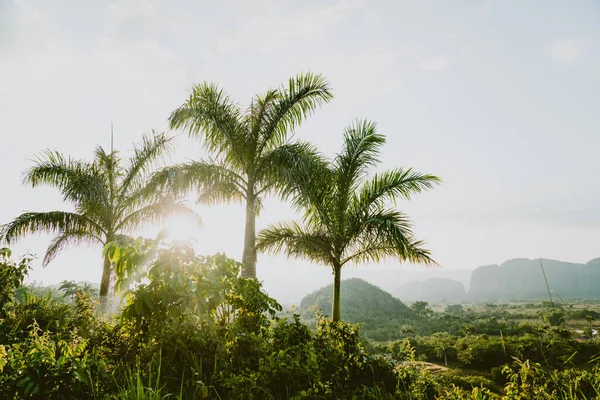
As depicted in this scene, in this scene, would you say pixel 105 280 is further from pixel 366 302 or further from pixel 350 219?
pixel 366 302

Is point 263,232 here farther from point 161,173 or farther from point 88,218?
point 88,218

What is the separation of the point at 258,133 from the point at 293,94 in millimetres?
1415

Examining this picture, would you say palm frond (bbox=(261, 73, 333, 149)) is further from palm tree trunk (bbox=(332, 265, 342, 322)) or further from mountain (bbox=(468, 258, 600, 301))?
mountain (bbox=(468, 258, 600, 301))

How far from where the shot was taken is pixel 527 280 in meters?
158

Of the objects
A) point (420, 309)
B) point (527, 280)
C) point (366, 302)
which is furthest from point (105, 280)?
point (527, 280)

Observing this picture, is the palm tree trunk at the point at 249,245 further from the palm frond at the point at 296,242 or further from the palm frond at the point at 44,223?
the palm frond at the point at 44,223

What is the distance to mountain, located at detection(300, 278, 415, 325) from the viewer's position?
45.1 meters

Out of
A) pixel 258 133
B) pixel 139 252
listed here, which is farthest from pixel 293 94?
pixel 139 252

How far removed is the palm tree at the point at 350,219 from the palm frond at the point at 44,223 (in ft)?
19.2

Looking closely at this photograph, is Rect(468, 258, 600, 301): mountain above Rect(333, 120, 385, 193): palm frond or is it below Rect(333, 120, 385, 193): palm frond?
below

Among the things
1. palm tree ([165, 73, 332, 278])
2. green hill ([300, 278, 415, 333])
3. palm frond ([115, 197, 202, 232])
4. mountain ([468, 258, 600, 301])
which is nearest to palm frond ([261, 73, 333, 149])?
palm tree ([165, 73, 332, 278])

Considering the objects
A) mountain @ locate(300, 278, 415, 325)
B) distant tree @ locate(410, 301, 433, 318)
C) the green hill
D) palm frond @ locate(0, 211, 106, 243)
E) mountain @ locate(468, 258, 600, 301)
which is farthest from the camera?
mountain @ locate(468, 258, 600, 301)

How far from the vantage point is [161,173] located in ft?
26.1

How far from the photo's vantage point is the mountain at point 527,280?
357 feet
